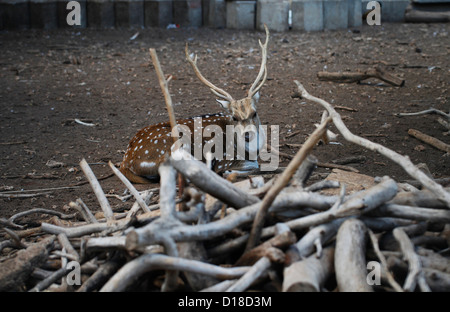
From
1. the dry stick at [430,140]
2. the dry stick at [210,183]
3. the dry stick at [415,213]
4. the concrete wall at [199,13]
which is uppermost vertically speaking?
the concrete wall at [199,13]

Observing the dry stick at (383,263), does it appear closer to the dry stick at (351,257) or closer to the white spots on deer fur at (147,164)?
the dry stick at (351,257)

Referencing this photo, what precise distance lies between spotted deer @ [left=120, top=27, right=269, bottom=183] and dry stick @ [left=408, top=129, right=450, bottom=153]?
5.59 feet

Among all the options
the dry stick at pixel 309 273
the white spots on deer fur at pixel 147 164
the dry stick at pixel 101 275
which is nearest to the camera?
the dry stick at pixel 309 273

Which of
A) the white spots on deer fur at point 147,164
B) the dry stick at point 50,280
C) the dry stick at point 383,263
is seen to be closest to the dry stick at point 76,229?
the dry stick at point 50,280

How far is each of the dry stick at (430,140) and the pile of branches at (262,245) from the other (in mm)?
3016

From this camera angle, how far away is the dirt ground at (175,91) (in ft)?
18.8

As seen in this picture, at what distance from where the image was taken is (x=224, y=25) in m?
11.6

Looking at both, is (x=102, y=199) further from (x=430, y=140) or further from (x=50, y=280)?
(x=430, y=140)

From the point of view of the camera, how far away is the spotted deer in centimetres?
557

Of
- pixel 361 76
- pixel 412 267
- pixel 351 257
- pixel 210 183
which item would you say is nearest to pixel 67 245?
pixel 210 183

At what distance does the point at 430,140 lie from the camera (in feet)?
19.2

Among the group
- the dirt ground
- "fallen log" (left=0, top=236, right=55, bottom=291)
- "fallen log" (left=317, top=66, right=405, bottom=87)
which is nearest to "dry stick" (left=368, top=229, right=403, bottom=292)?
"fallen log" (left=0, top=236, right=55, bottom=291)

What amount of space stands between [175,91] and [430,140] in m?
3.89
